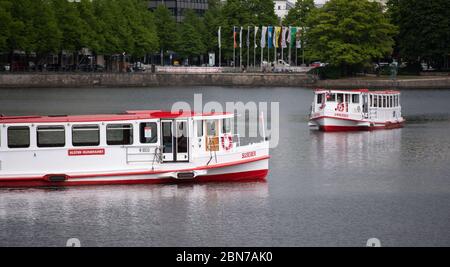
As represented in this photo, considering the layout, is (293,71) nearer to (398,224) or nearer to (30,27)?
(30,27)

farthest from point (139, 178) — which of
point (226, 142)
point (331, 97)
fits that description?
point (331, 97)

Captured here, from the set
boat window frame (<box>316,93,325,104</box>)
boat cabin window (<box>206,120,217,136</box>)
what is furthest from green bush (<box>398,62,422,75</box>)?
boat cabin window (<box>206,120,217,136</box>)

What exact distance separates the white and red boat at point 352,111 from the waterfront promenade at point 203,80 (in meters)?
62.7

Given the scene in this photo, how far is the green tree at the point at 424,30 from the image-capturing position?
16450cm

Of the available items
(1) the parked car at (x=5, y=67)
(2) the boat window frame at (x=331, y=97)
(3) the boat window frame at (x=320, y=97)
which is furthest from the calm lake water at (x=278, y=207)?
(1) the parked car at (x=5, y=67)

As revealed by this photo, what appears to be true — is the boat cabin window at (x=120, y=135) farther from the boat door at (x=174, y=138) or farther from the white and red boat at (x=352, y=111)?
the white and red boat at (x=352, y=111)

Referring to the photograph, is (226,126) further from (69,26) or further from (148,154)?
(69,26)

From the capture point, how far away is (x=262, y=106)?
379 feet

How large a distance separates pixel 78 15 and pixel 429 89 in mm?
55284

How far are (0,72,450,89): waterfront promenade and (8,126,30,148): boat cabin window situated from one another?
106048mm

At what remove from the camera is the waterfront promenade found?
519 feet

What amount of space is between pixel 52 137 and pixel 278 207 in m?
12.0

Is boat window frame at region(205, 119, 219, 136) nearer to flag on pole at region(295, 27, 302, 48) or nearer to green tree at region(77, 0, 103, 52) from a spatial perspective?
green tree at region(77, 0, 103, 52)

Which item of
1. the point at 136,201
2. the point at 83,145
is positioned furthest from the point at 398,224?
the point at 83,145
